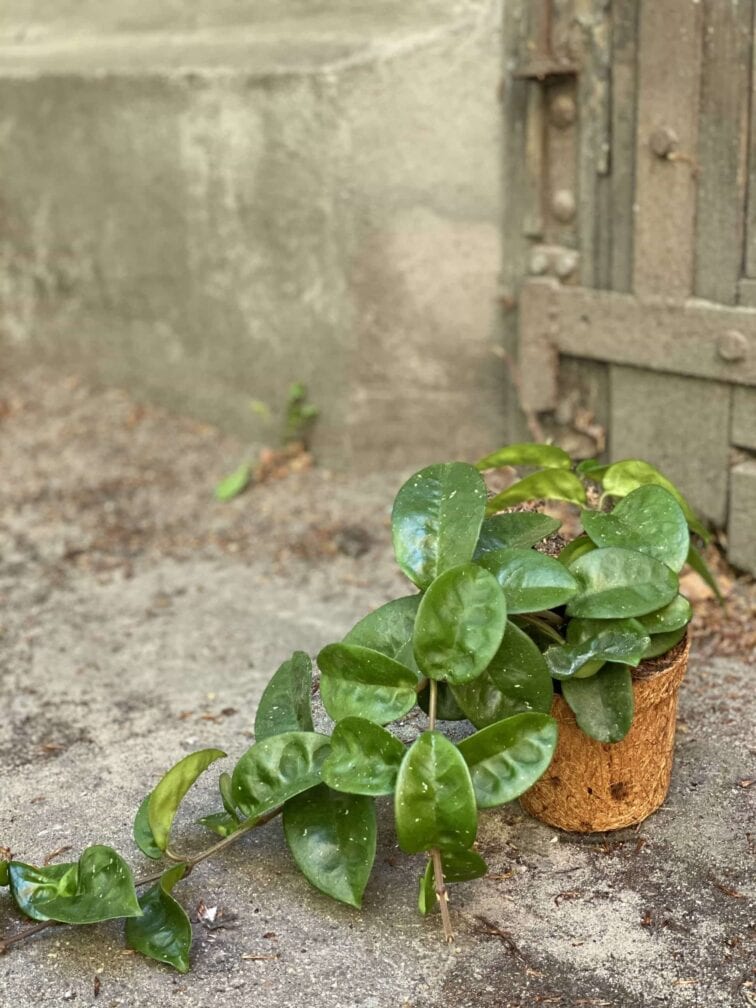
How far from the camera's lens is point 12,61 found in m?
4.55

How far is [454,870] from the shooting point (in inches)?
74.5

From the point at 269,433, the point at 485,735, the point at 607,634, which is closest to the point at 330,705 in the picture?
the point at 485,735

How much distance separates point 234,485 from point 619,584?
2070 millimetres

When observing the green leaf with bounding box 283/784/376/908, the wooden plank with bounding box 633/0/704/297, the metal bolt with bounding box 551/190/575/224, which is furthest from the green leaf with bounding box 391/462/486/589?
the metal bolt with bounding box 551/190/575/224

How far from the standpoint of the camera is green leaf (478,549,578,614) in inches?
76.3

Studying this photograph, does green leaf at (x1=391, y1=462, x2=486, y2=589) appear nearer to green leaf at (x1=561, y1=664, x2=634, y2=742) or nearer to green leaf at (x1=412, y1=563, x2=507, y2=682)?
green leaf at (x1=412, y1=563, x2=507, y2=682)

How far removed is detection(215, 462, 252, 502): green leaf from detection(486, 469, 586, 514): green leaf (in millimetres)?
1708

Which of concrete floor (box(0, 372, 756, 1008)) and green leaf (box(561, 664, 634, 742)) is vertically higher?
green leaf (box(561, 664, 634, 742))

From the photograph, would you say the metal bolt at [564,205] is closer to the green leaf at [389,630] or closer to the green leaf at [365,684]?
the green leaf at [389,630]

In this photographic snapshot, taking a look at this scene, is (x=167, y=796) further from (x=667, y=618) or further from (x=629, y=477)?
(x=629, y=477)

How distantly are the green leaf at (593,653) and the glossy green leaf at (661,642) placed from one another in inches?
2.8

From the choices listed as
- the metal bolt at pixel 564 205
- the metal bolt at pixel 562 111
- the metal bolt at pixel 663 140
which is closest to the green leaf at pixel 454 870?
the metal bolt at pixel 663 140

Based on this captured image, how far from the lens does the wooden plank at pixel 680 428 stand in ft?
10.1

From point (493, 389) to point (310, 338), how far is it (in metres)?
0.60
